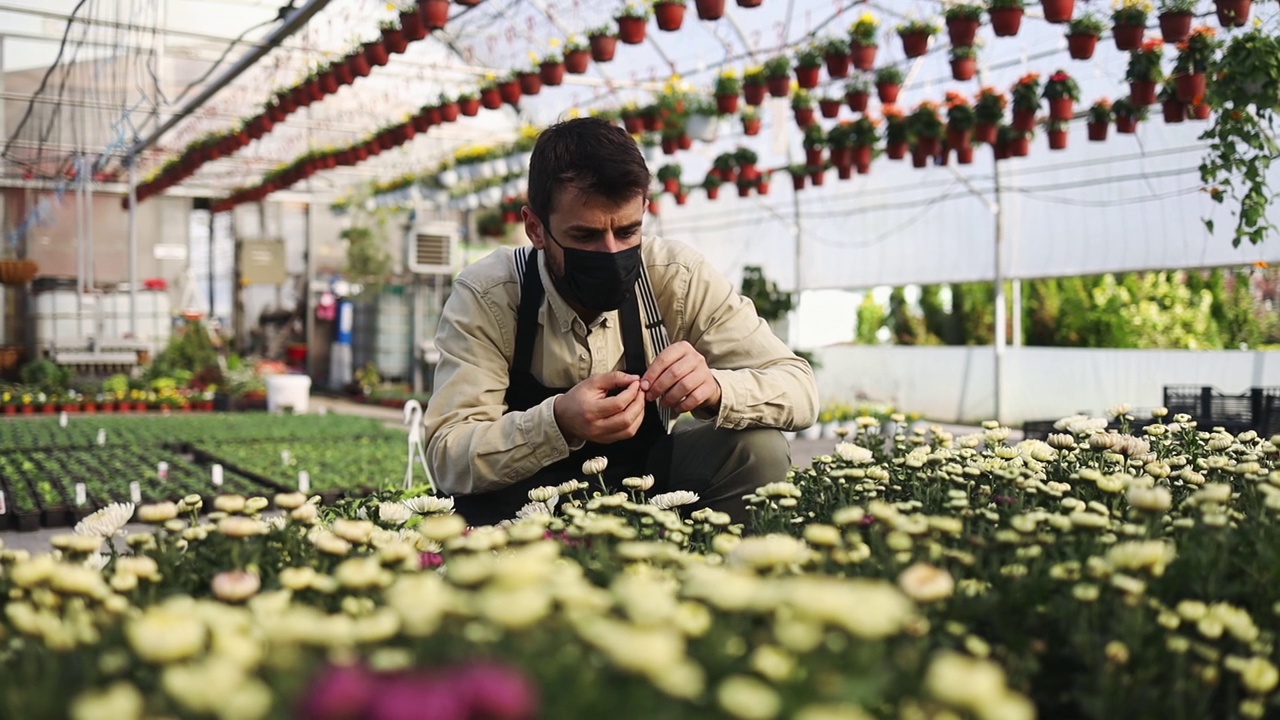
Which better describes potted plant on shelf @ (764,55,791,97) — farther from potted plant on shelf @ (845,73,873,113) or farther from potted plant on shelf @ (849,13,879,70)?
potted plant on shelf @ (849,13,879,70)

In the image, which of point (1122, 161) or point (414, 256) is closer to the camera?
point (1122, 161)

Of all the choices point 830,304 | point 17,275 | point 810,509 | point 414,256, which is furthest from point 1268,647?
point 414,256

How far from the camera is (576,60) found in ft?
28.5

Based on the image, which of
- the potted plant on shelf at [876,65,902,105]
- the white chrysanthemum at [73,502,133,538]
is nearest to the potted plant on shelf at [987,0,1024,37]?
the potted plant on shelf at [876,65,902,105]

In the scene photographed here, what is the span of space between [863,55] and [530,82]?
302 centimetres

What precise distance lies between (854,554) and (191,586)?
0.87 m

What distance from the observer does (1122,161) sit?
9.69 meters

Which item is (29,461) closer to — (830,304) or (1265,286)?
(830,304)

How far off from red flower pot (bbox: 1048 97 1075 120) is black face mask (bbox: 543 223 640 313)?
6.22 metres

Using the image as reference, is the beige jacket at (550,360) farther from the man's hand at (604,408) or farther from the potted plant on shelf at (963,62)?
the potted plant on shelf at (963,62)

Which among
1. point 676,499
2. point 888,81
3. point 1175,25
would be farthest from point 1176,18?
point 676,499

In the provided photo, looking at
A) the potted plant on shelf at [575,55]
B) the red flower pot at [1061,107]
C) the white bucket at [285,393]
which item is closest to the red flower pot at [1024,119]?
the red flower pot at [1061,107]

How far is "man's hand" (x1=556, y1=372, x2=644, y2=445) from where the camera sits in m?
2.24

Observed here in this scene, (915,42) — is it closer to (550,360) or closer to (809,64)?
(809,64)
